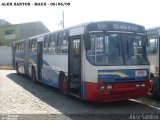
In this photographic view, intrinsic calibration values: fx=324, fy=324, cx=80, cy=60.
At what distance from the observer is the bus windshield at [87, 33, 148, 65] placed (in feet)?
35.1

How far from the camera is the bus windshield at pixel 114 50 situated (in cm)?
1070

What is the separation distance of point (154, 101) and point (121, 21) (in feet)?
11.7

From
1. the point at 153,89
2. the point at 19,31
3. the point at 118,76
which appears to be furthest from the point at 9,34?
the point at 118,76

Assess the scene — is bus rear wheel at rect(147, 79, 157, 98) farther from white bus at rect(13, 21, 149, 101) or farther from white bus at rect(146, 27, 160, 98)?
white bus at rect(13, 21, 149, 101)

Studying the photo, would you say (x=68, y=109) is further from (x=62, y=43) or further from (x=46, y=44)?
(x=46, y=44)

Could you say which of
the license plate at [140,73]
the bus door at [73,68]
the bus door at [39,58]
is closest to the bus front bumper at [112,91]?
the license plate at [140,73]

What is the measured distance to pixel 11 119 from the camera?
9.20 m

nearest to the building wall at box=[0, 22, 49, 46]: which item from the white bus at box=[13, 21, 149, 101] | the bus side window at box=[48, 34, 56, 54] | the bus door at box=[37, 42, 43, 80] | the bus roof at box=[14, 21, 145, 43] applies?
the bus door at box=[37, 42, 43, 80]

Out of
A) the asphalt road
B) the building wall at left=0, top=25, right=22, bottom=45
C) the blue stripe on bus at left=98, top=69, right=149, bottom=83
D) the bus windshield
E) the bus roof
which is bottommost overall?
the asphalt road

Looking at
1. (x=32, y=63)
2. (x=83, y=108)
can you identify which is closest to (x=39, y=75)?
(x=32, y=63)

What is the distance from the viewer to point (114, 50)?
10.8 meters

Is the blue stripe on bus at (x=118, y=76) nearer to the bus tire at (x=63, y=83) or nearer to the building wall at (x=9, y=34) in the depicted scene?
the bus tire at (x=63, y=83)

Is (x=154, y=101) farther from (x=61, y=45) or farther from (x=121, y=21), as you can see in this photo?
(x=61, y=45)

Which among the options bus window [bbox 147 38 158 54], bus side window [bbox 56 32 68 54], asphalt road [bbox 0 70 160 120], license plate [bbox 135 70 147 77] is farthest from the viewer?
bus side window [bbox 56 32 68 54]
